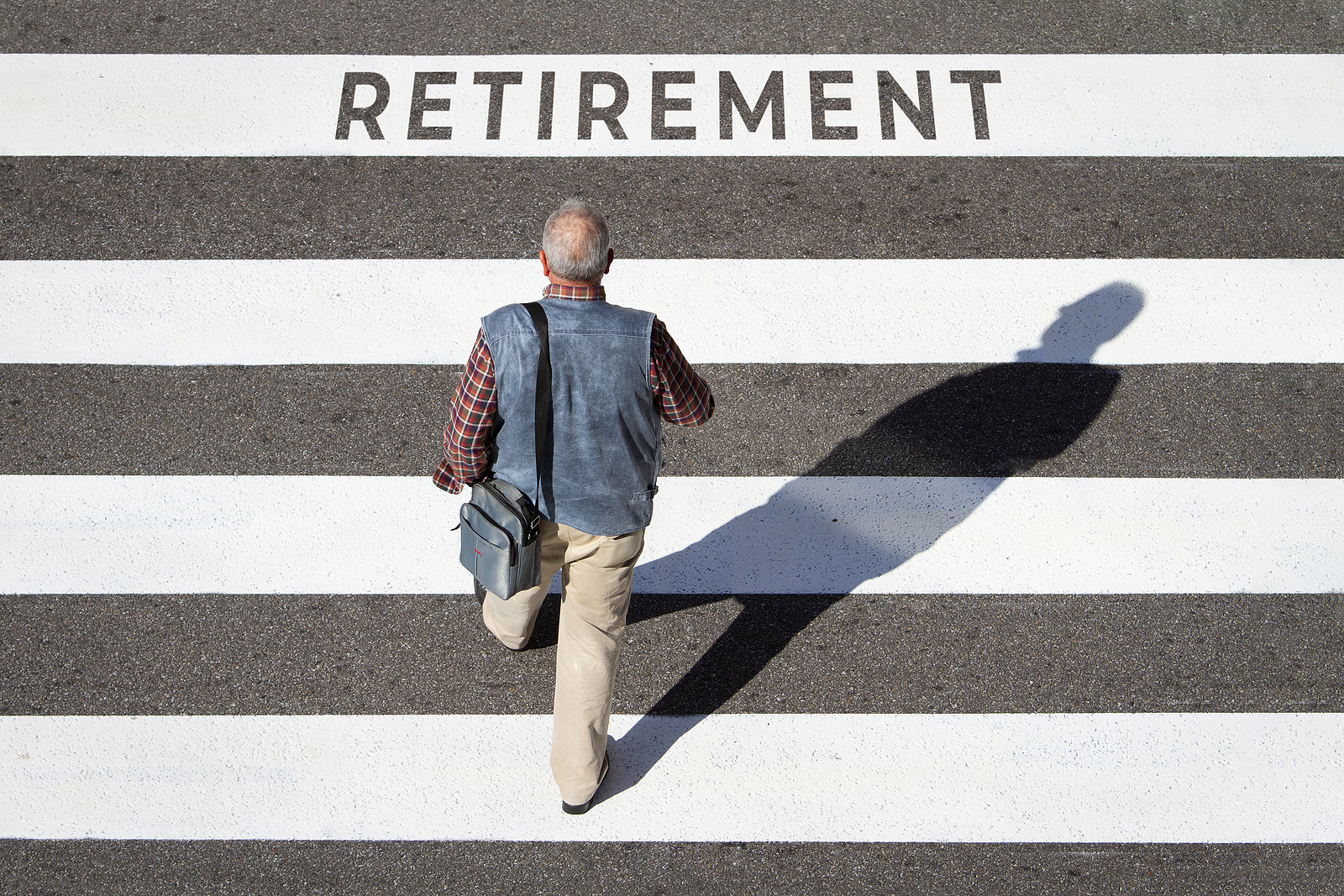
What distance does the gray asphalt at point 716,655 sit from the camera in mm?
3688

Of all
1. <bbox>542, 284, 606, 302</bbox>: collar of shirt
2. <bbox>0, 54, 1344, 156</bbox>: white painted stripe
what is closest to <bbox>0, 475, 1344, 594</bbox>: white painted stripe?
<bbox>542, 284, 606, 302</bbox>: collar of shirt

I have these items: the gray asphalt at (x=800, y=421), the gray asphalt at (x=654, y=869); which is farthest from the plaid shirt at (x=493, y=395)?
the gray asphalt at (x=654, y=869)

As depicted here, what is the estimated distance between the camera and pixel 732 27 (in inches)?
201

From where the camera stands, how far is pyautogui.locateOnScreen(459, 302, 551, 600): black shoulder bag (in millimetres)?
2852

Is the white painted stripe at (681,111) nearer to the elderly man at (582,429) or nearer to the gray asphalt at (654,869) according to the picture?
the elderly man at (582,429)

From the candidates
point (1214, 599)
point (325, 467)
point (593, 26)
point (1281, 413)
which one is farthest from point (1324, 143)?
point (325, 467)

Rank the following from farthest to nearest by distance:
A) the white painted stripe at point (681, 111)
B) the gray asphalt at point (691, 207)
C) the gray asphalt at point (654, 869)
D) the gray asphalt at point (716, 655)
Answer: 1. the white painted stripe at point (681, 111)
2. the gray asphalt at point (691, 207)
3. the gray asphalt at point (716, 655)
4. the gray asphalt at point (654, 869)

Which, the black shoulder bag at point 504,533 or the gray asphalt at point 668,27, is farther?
the gray asphalt at point 668,27

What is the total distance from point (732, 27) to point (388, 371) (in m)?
2.42

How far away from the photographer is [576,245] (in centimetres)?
265

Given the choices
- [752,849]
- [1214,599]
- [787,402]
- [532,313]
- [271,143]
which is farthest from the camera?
[271,143]

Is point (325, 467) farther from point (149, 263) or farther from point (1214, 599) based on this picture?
point (1214, 599)

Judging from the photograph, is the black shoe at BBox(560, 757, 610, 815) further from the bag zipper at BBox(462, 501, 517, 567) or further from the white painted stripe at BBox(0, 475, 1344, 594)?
the bag zipper at BBox(462, 501, 517, 567)

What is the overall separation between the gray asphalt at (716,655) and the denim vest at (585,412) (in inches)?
39.8
